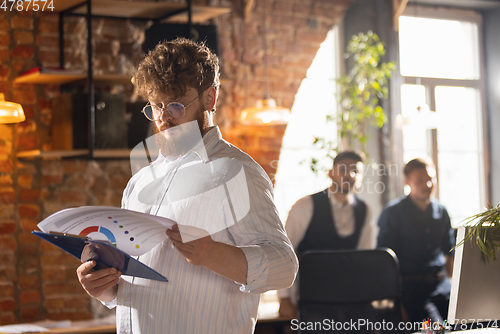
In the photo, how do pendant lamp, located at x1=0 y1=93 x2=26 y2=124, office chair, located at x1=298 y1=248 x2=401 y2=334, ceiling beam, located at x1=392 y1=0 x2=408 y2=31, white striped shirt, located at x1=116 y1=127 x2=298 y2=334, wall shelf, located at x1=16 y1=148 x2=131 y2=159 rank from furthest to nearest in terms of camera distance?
ceiling beam, located at x1=392 y1=0 x2=408 y2=31, wall shelf, located at x1=16 y1=148 x2=131 y2=159, pendant lamp, located at x1=0 y1=93 x2=26 y2=124, office chair, located at x1=298 y1=248 x2=401 y2=334, white striped shirt, located at x1=116 y1=127 x2=298 y2=334

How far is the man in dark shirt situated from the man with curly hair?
75.1 inches

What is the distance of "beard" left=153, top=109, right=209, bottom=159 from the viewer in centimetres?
106

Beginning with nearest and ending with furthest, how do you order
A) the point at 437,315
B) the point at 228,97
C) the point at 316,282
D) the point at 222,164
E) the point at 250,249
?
1. the point at 250,249
2. the point at 222,164
3. the point at 316,282
4. the point at 437,315
5. the point at 228,97

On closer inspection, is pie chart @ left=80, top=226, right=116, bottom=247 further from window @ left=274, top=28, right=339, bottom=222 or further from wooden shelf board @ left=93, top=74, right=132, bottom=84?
window @ left=274, top=28, right=339, bottom=222

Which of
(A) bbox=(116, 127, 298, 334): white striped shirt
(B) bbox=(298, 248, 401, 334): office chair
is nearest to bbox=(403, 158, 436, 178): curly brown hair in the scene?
(B) bbox=(298, 248, 401, 334): office chair

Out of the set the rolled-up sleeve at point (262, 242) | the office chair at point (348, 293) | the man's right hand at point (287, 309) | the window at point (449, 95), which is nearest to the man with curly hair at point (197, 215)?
the rolled-up sleeve at point (262, 242)

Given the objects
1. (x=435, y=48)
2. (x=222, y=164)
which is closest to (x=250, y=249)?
(x=222, y=164)

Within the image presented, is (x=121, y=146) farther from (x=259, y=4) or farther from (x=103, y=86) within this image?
(x=259, y=4)

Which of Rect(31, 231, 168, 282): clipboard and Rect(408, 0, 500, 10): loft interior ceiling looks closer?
Rect(31, 231, 168, 282): clipboard

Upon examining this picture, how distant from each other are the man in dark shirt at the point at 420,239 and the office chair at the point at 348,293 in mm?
669

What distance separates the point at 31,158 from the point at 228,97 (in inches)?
50.7

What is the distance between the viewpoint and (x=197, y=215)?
1028 mm

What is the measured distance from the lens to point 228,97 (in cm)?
347

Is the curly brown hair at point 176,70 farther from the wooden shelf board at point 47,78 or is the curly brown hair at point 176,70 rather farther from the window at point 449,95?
the window at point 449,95
